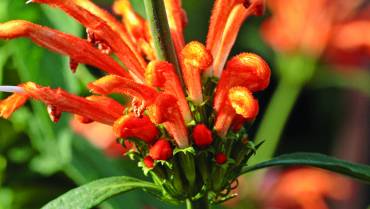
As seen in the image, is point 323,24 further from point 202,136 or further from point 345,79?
point 202,136

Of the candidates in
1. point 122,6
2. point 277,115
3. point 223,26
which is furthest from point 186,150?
point 277,115

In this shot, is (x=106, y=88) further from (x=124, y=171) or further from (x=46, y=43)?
(x=124, y=171)

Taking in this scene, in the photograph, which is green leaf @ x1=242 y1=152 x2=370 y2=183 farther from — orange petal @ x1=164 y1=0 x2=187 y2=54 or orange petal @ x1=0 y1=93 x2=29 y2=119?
orange petal @ x1=0 y1=93 x2=29 y2=119

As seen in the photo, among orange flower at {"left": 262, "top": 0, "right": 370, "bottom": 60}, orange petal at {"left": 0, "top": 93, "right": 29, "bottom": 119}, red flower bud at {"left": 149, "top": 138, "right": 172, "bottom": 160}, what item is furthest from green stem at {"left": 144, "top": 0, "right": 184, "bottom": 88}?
orange flower at {"left": 262, "top": 0, "right": 370, "bottom": 60}

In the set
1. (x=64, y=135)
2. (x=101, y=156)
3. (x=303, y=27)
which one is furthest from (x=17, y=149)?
(x=303, y=27)

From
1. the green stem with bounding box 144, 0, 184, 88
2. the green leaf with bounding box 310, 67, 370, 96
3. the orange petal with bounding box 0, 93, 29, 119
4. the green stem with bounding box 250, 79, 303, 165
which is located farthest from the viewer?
the green leaf with bounding box 310, 67, 370, 96

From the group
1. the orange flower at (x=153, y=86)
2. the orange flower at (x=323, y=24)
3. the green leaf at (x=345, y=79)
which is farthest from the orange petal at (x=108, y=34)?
the orange flower at (x=323, y=24)
